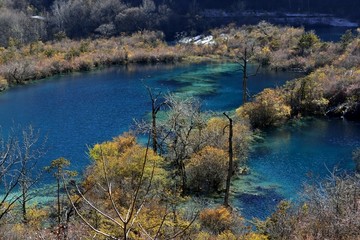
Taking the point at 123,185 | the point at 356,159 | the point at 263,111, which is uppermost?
the point at 123,185

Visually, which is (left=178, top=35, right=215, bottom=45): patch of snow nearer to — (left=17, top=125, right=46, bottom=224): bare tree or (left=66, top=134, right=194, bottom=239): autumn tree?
(left=17, top=125, right=46, bottom=224): bare tree

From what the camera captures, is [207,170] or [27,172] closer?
[27,172]

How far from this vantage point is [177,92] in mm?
60344

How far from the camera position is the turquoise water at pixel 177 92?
111 ft

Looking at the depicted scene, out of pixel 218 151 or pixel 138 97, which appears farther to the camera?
pixel 138 97

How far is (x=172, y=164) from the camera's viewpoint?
34.5 metres

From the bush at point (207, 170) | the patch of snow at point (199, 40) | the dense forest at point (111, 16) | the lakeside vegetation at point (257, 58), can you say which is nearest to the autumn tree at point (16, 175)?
the bush at point (207, 170)

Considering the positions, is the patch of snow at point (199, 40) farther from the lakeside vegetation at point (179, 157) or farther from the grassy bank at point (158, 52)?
the lakeside vegetation at point (179, 157)

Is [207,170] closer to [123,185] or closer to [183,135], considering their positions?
[183,135]

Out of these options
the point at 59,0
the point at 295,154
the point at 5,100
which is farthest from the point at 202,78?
the point at 59,0

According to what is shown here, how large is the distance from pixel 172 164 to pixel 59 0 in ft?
320

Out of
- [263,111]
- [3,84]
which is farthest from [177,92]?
[3,84]

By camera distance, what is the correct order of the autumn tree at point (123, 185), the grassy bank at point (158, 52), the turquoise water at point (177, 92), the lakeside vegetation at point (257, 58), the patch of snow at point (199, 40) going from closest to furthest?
the autumn tree at point (123, 185) < the turquoise water at point (177, 92) < the lakeside vegetation at point (257, 58) < the grassy bank at point (158, 52) < the patch of snow at point (199, 40)

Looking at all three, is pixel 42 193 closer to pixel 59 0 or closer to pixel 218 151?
pixel 218 151
